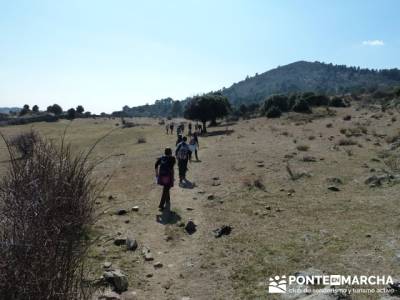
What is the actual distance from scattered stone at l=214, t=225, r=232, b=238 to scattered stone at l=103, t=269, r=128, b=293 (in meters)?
Result: 3.30

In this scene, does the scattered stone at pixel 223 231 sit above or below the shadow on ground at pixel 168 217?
above

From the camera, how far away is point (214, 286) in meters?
7.70

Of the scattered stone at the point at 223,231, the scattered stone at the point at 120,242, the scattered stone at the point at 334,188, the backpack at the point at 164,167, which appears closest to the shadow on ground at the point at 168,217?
the backpack at the point at 164,167

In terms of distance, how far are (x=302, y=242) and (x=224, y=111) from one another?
168ft

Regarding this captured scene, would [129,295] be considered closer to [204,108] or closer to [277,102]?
[204,108]

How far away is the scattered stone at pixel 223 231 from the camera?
10.4 metres

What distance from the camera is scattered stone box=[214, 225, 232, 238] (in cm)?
1044

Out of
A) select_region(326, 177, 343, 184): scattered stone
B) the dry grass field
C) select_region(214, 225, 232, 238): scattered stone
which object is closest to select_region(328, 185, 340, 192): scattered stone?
the dry grass field

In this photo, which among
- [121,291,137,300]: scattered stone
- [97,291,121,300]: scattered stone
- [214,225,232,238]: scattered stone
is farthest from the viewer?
[214,225,232,238]: scattered stone

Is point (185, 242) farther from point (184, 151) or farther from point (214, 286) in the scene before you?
point (184, 151)

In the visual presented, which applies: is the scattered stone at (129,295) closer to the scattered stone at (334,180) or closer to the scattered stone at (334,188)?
the scattered stone at (334,188)

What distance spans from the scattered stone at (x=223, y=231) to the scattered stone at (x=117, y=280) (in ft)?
10.8

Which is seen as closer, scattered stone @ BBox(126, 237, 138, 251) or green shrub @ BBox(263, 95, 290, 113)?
scattered stone @ BBox(126, 237, 138, 251)

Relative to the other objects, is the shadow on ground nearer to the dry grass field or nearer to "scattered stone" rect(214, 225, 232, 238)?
the dry grass field
